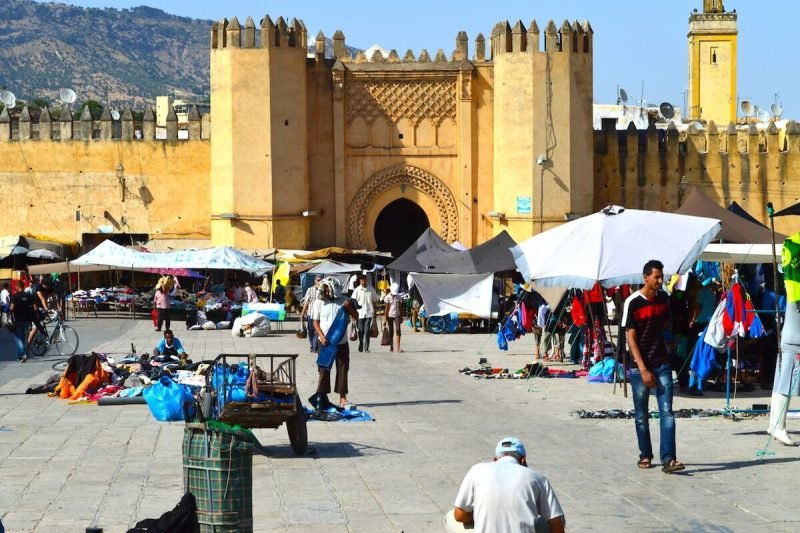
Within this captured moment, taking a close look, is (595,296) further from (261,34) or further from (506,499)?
(261,34)

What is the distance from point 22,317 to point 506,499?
46.7ft

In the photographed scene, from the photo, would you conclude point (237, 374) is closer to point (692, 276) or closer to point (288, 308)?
point (692, 276)

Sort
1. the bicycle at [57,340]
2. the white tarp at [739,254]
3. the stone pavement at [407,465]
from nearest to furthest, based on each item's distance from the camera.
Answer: the stone pavement at [407,465]
the white tarp at [739,254]
the bicycle at [57,340]

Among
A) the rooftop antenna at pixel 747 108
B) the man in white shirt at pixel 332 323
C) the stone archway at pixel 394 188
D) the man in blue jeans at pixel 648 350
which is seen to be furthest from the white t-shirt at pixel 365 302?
the rooftop antenna at pixel 747 108

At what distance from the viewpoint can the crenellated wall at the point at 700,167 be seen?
35.8 m

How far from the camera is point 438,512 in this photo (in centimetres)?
876

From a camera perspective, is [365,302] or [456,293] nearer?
[365,302]

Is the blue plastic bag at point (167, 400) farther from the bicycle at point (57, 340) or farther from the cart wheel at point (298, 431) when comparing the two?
the bicycle at point (57, 340)

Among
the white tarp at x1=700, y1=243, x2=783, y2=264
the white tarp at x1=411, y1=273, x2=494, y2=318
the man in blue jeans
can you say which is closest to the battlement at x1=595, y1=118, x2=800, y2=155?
the white tarp at x1=411, y1=273, x2=494, y2=318

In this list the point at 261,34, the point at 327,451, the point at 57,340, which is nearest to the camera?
the point at 327,451

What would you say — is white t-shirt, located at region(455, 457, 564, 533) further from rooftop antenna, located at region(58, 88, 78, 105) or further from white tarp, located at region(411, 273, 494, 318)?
rooftop antenna, located at region(58, 88, 78, 105)

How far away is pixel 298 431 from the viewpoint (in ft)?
35.2

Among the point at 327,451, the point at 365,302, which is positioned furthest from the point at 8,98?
the point at 327,451

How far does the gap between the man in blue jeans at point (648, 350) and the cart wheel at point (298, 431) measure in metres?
2.36
